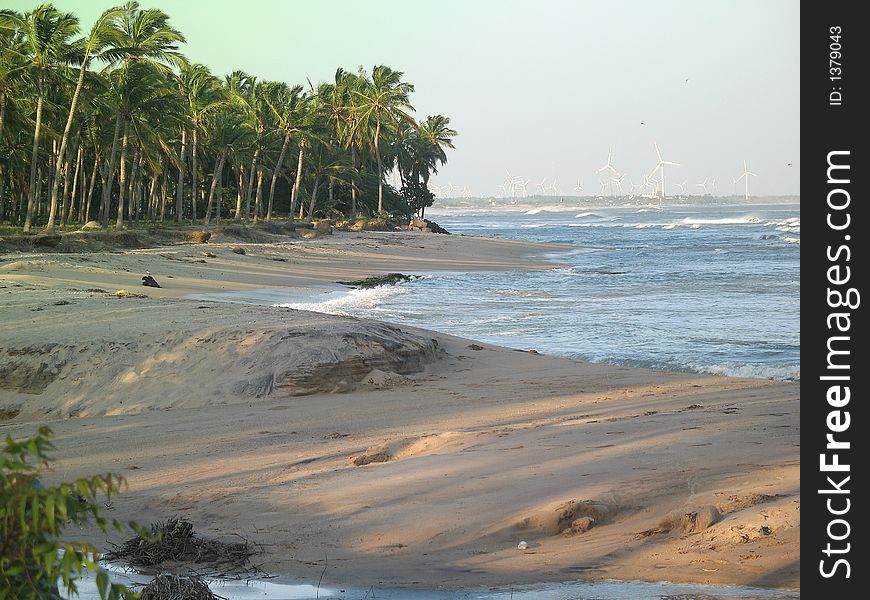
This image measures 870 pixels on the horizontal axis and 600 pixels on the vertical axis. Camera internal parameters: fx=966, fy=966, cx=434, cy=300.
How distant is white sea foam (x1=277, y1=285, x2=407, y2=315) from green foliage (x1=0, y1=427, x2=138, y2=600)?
47.2 feet

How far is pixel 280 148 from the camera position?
61.5 meters

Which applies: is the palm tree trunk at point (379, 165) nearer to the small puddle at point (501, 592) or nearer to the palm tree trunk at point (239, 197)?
the palm tree trunk at point (239, 197)

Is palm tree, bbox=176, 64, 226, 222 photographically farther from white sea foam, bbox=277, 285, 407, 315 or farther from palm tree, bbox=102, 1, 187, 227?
white sea foam, bbox=277, 285, 407, 315

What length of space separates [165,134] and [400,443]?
126 feet

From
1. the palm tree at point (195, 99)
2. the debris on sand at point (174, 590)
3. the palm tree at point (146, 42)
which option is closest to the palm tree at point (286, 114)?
the palm tree at point (195, 99)

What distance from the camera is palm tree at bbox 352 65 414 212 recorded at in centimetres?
6600

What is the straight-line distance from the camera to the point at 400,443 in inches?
286

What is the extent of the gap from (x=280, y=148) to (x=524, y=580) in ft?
193

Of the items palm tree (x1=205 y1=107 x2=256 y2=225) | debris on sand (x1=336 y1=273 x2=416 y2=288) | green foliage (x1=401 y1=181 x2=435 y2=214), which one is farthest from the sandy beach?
green foliage (x1=401 y1=181 x2=435 y2=214)

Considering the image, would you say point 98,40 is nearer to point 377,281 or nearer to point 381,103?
point 377,281

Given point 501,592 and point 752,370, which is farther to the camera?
point 752,370

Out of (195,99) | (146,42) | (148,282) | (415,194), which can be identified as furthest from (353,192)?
(148,282)

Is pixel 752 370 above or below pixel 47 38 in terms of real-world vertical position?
below
